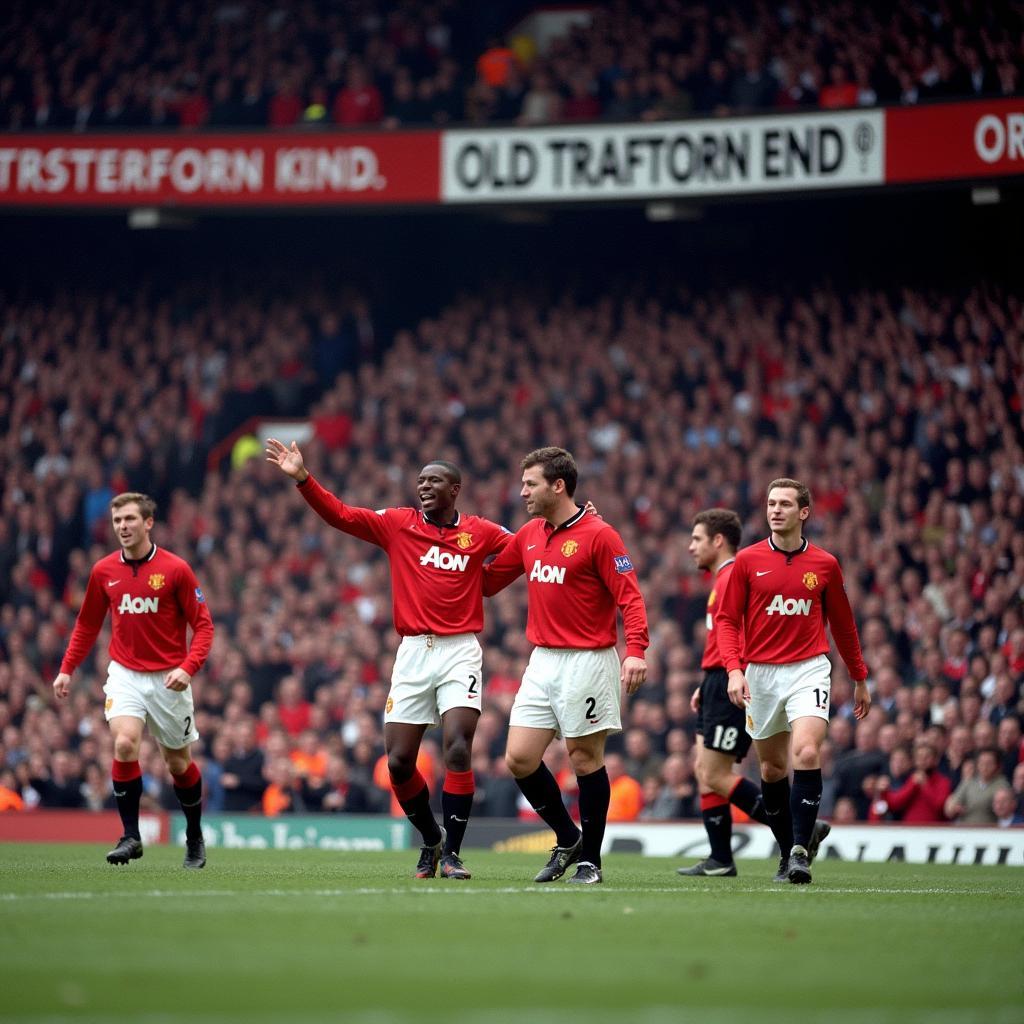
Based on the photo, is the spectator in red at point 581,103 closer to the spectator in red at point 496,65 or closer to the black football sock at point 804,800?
the spectator in red at point 496,65

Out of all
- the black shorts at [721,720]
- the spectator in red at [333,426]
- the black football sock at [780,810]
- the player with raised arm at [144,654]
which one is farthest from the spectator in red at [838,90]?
the player with raised arm at [144,654]

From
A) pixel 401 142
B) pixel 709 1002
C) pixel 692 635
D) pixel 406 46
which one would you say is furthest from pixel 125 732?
pixel 406 46

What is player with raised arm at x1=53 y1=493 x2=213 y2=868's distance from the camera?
11.6 metres

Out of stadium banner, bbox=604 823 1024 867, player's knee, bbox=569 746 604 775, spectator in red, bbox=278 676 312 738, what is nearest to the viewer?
player's knee, bbox=569 746 604 775

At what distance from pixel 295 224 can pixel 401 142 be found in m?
4.13

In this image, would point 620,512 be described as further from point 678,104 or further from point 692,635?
point 678,104

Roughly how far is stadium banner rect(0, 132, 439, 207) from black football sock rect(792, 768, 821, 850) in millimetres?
15127

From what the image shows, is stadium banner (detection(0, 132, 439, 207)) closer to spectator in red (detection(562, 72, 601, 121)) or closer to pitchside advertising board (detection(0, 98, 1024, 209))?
pitchside advertising board (detection(0, 98, 1024, 209))

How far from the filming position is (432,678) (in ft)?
34.7

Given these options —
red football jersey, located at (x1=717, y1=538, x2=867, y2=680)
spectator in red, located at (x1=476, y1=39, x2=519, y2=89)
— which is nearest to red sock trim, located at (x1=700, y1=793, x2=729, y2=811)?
red football jersey, located at (x1=717, y1=538, x2=867, y2=680)

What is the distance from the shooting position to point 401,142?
963 inches

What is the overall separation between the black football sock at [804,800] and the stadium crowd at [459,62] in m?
12.7

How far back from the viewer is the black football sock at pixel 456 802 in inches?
411

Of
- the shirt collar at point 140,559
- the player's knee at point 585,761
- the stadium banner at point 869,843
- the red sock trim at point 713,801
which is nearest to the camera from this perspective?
the player's knee at point 585,761
